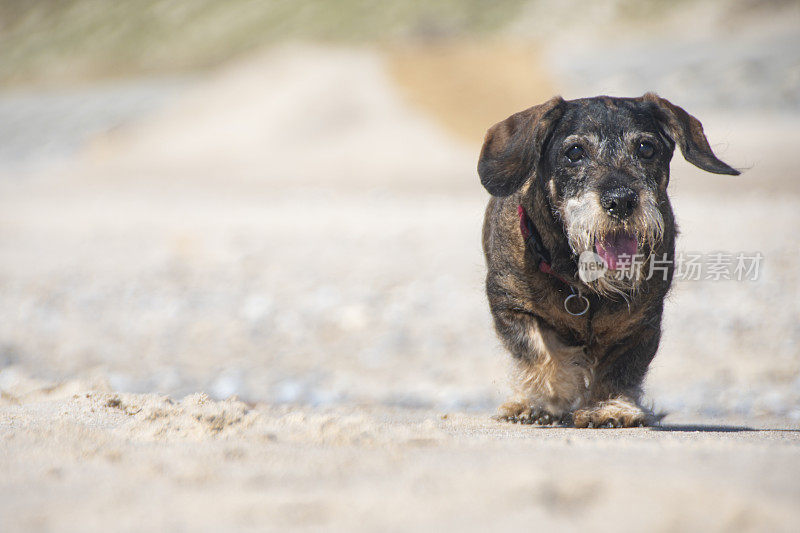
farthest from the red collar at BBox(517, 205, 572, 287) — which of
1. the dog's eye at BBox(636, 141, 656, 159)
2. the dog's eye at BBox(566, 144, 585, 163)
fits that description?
the dog's eye at BBox(636, 141, 656, 159)

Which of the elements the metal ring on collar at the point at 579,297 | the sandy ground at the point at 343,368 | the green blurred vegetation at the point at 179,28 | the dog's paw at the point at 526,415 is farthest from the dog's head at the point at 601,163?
the green blurred vegetation at the point at 179,28

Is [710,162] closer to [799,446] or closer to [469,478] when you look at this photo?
[799,446]

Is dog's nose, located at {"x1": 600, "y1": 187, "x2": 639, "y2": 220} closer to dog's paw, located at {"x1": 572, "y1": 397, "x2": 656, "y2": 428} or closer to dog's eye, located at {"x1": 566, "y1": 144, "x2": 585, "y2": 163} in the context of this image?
dog's eye, located at {"x1": 566, "y1": 144, "x2": 585, "y2": 163}

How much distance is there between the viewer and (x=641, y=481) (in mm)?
2607

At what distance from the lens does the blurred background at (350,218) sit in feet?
28.9

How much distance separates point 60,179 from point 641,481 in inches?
1254

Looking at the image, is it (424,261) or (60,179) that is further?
(60,179)

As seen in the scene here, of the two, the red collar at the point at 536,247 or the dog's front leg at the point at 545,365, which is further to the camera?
the dog's front leg at the point at 545,365

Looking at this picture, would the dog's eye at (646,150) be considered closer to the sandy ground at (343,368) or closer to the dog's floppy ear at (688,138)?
the dog's floppy ear at (688,138)

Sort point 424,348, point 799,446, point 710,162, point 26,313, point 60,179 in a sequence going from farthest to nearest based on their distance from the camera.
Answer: point 60,179, point 26,313, point 424,348, point 710,162, point 799,446

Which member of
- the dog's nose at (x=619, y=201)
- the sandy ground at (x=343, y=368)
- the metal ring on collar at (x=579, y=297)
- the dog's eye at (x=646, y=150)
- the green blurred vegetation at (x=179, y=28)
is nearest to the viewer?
the sandy ground at (x=343, y=368)

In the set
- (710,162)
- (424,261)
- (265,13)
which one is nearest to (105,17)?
(265,13)

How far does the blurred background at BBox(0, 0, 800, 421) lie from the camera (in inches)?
346

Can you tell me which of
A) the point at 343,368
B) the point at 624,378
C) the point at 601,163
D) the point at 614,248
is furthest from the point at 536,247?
the point at 343,368
